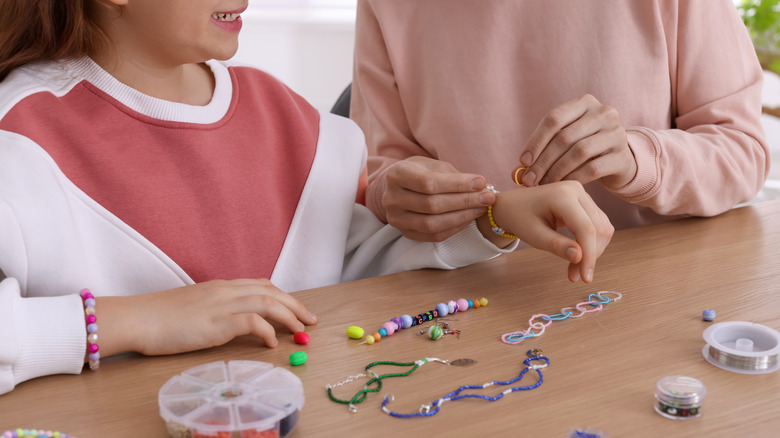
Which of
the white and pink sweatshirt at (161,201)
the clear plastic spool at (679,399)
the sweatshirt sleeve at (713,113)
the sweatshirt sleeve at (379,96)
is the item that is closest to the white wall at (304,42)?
the sweatshirt sleeve at (379,96)

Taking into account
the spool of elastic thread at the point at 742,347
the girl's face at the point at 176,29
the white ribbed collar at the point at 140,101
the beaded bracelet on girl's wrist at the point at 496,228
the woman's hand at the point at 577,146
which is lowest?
the spool of elastic thread at the point at 742,347

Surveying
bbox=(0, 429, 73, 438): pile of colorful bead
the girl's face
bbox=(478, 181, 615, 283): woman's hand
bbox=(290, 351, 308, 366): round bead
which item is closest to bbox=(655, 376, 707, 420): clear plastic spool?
bbox=(478, 181, 615, 283): woman's hand

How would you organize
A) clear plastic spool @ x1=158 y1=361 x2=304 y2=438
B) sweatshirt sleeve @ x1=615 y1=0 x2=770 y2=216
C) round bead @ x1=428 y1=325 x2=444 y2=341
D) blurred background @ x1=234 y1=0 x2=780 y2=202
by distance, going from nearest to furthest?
clear plastic spool @ x1=158 y1=361 x2=304 y2=438
round bead @ x1=428 y1=325 x2=444 y2=341
sweatshirt sleeve @ x1=615 y1=0 x2=770 y2=216
blurred background @ x1=234 y1=0 x2=780 y2=202

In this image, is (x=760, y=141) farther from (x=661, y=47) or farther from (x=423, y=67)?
(x=423, y=67)

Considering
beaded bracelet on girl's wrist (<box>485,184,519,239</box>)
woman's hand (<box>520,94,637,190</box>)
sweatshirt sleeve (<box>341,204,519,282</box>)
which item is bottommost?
sweatshirt sleeve (<box>341,204,519,282</box>)

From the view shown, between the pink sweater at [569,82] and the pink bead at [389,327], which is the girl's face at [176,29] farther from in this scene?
the pink bead at [389,327]

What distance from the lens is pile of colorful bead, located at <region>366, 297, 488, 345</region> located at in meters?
0.84

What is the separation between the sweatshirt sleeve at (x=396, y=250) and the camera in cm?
106

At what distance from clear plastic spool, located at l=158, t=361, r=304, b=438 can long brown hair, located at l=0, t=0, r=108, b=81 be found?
0.56 metres

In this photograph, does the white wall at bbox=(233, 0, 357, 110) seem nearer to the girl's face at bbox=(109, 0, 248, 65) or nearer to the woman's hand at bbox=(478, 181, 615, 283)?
the girl's face at bbox=(109, 0, 248, 65)

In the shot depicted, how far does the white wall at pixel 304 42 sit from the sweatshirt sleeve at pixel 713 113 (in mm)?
2421

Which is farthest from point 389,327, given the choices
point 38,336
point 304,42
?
point 304,42

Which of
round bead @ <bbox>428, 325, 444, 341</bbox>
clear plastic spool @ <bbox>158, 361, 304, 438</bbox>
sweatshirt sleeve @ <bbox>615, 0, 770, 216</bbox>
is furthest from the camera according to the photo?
sweatshirt sleeve @ <bbox>615, 0, 770, 216</bbox>

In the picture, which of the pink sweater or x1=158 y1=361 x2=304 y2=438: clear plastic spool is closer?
x1=158 y1=361 x2=304 y2=438: clear plastic spool
